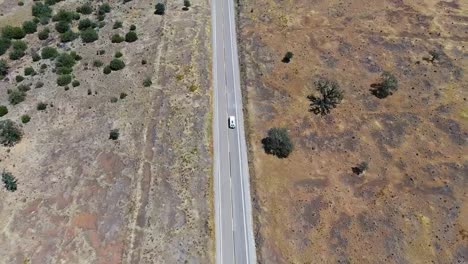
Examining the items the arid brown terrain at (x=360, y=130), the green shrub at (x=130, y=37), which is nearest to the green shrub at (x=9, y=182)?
the arid brown terrain at (x=360, y=130)

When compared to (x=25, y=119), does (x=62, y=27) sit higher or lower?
higher

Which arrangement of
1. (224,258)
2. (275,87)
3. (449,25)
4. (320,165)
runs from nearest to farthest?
(224,258)
(320,165)
(275,87)
(449,25)

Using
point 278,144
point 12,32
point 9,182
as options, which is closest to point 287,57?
point 278,144

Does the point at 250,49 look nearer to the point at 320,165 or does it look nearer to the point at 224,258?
the point at 320,165

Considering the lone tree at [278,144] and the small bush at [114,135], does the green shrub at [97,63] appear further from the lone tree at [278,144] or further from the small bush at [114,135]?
the lone tree at [278,144]

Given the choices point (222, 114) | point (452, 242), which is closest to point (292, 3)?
point (222, 114)

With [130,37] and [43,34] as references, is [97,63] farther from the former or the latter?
[43,34]
